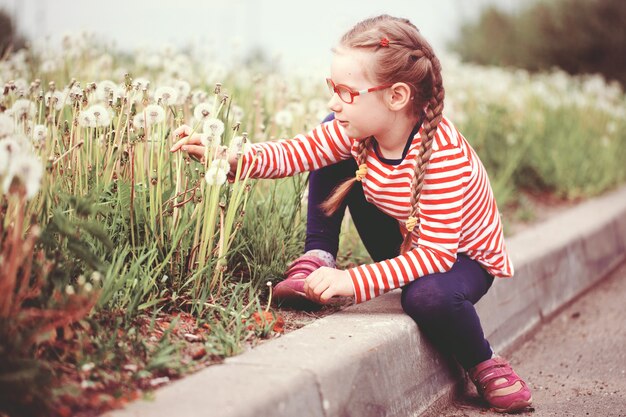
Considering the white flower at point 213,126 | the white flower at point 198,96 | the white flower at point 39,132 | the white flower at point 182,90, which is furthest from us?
the white flower at point 198,96

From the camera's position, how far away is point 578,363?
11.4ft

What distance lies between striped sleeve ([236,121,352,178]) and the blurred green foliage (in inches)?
380

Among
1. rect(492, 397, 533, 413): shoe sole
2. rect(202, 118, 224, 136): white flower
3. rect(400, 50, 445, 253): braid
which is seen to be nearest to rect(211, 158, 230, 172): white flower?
rect(202, 118, 224, 136): white flower

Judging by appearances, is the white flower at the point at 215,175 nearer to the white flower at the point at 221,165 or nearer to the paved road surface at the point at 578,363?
the white flower at the point at 221,165

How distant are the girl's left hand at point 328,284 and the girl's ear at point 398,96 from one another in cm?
55

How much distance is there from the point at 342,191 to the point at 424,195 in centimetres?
41

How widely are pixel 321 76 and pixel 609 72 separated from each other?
730cm

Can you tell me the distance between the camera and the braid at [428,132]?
8.82ft

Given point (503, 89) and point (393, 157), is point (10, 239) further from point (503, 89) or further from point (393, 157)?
point (503, 89)

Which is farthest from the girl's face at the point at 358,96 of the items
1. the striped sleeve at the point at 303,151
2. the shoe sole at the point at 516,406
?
the shoe sole at the point at 516,406

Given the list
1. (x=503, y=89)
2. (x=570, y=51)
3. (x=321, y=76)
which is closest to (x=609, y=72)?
(x=570, y=51)

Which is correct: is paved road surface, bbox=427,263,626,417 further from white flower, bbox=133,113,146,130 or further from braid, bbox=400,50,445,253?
white flower, bbox=133,113,146,130

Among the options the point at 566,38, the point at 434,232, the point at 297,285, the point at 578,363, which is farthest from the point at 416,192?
the point at 566,38

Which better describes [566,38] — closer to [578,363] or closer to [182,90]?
[578,363]
